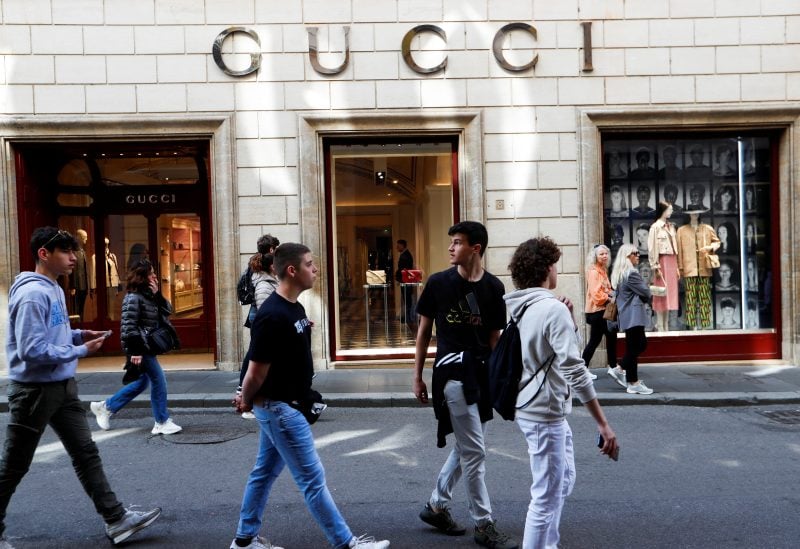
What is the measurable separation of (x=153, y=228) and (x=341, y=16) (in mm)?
5106

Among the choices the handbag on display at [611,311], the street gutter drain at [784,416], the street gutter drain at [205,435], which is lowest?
the street gutter drain at [784,416]

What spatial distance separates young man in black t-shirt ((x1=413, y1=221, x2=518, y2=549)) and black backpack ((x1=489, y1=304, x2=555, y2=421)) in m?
0.43

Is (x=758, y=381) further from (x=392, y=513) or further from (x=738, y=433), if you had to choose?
(x=392, y=513)

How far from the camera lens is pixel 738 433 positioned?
7.39 metres

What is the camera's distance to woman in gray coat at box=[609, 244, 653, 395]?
919 centimetres

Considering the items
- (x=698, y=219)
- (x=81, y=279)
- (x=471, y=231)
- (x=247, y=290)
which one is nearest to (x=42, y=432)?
(x=471, y=231)

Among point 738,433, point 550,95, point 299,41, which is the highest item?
point 299,41

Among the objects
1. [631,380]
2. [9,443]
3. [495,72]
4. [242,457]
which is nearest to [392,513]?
[242,457]

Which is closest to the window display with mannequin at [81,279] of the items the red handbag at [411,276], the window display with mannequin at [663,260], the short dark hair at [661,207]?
the red handbag at [411,276]

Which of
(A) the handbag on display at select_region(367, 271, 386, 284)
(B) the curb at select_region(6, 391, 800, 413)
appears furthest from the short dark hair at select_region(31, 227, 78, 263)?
(A) the handbag on display at select_region(367, 271, 386, 284)

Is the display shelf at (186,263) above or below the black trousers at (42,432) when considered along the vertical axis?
above

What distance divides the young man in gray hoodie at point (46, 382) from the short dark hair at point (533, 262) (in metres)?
2.49

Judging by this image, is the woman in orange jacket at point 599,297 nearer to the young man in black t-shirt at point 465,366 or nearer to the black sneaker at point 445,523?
the young man in black t-shirt at point 465,366

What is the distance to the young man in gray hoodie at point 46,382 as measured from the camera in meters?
Answer: 4.32
